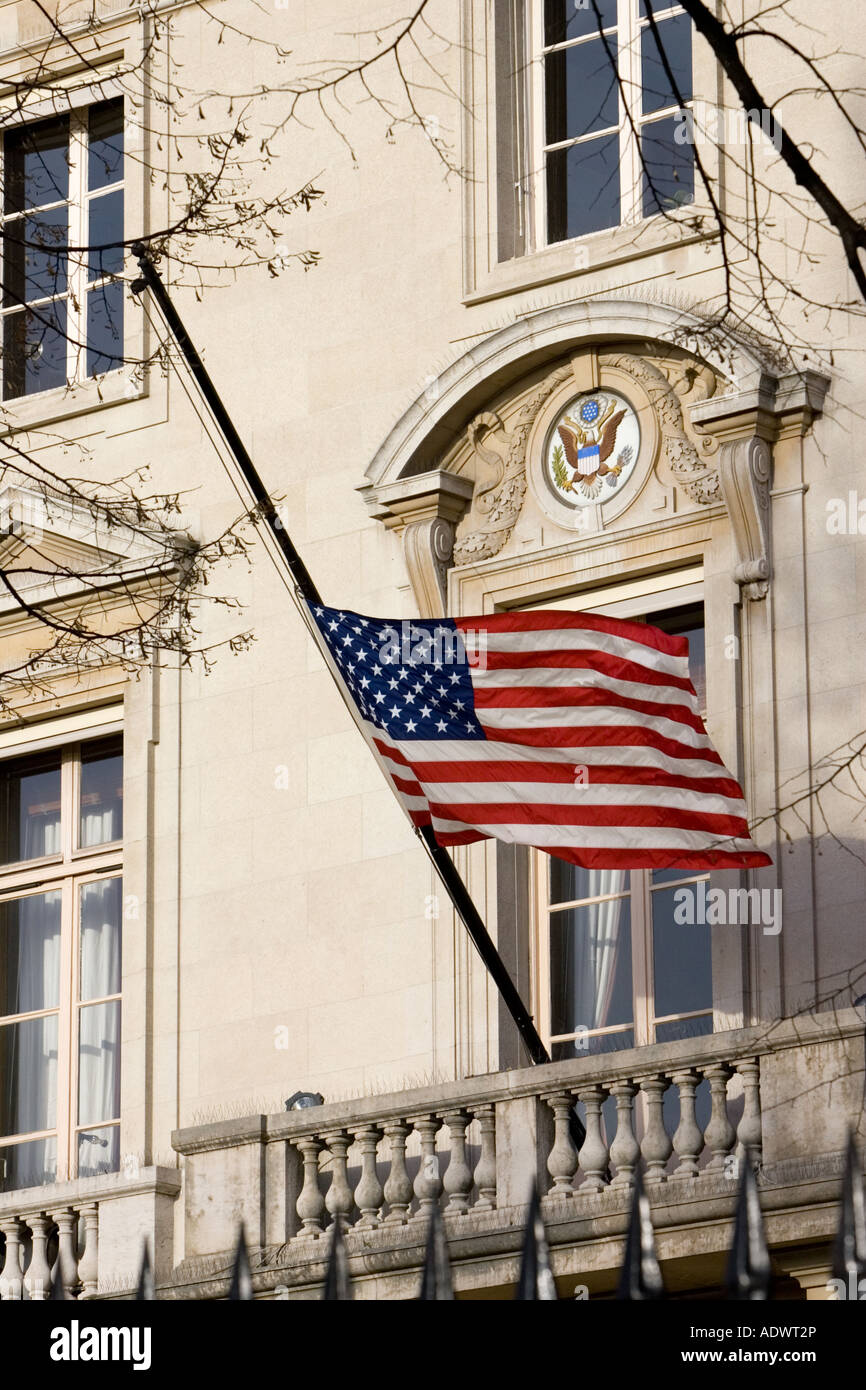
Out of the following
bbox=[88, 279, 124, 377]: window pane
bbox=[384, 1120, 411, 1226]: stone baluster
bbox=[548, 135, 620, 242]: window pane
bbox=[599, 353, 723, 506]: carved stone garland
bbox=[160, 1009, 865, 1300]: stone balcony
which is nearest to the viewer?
bbox=[160, 1009, 865, 1300]: stone balcony

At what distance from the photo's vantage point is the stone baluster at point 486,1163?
13938 millimetres

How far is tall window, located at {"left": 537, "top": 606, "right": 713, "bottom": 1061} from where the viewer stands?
596 inches

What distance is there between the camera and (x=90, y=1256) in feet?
51.7

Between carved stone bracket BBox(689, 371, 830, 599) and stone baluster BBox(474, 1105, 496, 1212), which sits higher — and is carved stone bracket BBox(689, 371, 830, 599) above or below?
above

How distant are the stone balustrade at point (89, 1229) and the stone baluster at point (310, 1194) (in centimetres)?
129

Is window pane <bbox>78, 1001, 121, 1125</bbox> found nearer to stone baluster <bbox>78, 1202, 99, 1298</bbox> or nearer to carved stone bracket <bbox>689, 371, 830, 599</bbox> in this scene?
stone baluster <bbox>78, 1202, 99, 1298</bbox>

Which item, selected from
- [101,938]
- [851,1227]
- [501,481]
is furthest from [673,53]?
[851,1227]

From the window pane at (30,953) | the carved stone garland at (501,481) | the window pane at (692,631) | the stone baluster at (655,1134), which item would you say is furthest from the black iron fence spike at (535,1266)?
the window pane at (30,953)

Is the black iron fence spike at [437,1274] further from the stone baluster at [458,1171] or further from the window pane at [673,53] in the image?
the window pane at [673,53]

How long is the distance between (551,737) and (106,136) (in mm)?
6733

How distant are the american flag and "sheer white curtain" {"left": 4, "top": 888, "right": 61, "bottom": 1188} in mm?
4450

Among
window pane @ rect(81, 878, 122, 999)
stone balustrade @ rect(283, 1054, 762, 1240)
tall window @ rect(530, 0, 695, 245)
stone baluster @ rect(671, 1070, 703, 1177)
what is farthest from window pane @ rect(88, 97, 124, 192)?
stone baluster @ rect(671, 1070, 703, 1177)

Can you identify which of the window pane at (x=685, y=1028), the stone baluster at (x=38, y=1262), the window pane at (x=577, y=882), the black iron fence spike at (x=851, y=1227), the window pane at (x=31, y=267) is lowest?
the black iron fence spike at (x=851, y=1227)
